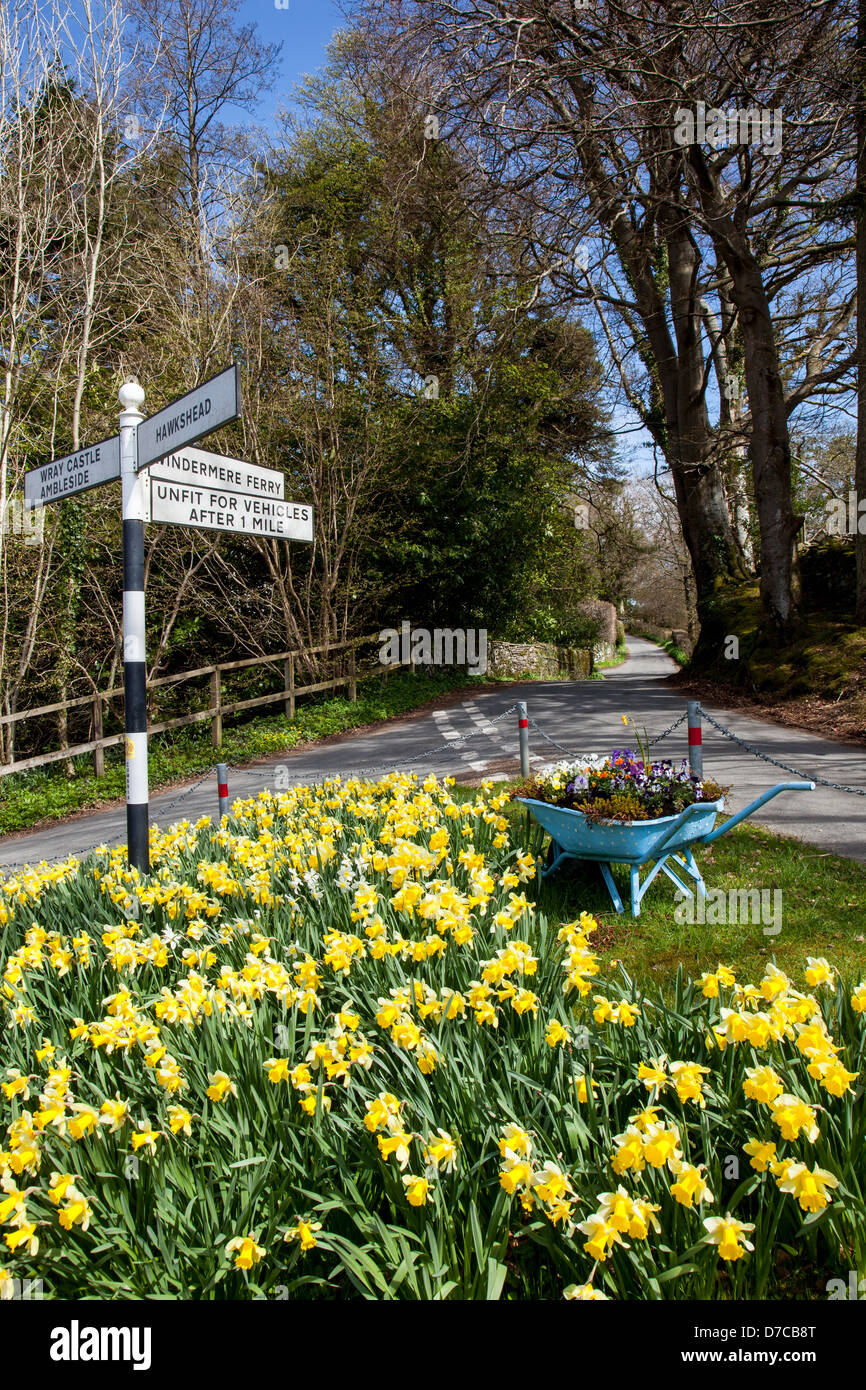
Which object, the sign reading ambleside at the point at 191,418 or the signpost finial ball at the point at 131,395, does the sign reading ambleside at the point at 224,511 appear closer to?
the sign reading ambleside at the point at 191,418

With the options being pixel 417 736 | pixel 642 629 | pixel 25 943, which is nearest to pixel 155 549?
pixel 417 736

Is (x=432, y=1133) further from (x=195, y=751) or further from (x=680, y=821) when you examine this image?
(x=195, y=751)

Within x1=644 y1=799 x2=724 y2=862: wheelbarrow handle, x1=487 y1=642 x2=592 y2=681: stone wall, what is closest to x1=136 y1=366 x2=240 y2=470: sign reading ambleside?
x1=644 y1=799 x2=724 y2=862: wheelbarrow handle

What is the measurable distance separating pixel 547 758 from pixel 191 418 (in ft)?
19.9

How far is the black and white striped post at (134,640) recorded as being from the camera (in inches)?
176

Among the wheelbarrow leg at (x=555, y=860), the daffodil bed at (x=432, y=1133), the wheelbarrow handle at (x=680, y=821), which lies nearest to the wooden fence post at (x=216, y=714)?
the wheelbarrow leg at (x=555, y=860)

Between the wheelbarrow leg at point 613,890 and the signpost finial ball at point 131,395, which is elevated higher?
the signpost finial ball at point 131,395

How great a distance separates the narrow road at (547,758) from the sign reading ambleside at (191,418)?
3.52 meters

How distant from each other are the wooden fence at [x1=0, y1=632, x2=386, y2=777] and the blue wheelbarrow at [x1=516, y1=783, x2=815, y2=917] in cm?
735

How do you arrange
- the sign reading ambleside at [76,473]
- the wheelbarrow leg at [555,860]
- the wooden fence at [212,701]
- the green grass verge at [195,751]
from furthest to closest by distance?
the wooden fence at [212,701]
the green grass verge at [195,751]
the wheelbarrow leg at [555,860]
the sign reading ambleside at [76,473]

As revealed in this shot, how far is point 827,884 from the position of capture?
15.8ft

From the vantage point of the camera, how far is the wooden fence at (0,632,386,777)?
37.1 ft

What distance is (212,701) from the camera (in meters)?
13.9
